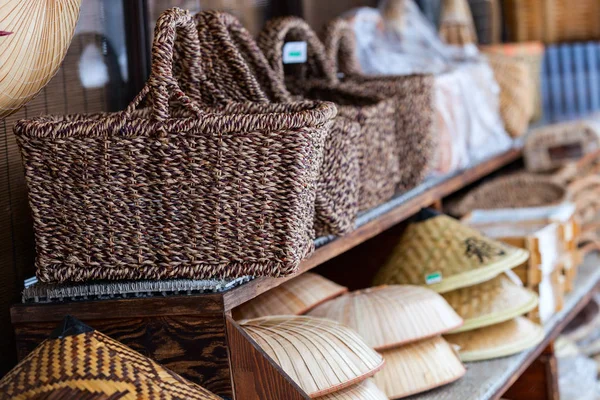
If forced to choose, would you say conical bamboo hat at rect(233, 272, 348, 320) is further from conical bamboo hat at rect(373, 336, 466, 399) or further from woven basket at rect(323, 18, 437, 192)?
woven basket at rect(323, 18, 437, 192)

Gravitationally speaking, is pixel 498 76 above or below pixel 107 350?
above

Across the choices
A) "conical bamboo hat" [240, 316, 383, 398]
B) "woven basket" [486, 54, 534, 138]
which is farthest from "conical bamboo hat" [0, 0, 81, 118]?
"woven basket" [486, 54, 534, 138]

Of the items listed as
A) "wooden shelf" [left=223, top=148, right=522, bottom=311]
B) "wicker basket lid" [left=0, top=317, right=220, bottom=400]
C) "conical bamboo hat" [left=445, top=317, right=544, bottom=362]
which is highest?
"wooden shelf" [left=223, top=148, right=522, bottom=311]

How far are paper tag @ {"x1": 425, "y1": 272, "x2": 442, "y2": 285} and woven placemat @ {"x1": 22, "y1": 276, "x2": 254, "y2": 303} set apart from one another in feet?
2.28

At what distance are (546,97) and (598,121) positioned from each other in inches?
25.6

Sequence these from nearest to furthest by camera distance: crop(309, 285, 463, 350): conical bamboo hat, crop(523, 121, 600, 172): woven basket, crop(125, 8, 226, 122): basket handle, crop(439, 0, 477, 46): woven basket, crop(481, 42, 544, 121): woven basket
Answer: crop(125, 8, 226, 122): basket handle → crop(309, 285, 463, 350): conical bamboo hat → crop(523, 121, 600, 172): woven basket → crop(439, 0, 477, 46): woven basket → crop(481, 42, 544, 121): woven basket

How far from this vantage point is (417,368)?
1.61 metres

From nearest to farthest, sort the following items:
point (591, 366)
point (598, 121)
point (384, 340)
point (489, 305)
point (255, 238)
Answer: point (255, 238), point (384, 340), point (489, 305), point (591, 366), point (598, 121)

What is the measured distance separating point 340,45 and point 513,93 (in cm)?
105

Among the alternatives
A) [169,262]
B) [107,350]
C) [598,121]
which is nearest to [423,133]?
[169,262]

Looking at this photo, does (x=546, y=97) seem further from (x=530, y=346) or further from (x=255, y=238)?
(x=255, y=238)

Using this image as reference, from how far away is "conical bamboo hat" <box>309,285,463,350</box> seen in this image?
1573 mm

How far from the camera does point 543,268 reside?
7.06 ft

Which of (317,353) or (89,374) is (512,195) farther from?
(89,374)
